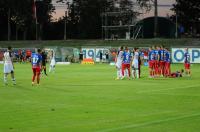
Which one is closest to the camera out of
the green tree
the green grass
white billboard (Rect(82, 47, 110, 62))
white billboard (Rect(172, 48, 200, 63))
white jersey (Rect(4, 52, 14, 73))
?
white jersey (Rect(4, 52, 14, 73))

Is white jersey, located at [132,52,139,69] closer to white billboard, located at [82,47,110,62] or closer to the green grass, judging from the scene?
the green grass

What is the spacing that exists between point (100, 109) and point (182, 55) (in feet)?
161

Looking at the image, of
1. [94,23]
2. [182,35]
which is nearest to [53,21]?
[94,23]

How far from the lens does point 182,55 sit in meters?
Result: 67.2

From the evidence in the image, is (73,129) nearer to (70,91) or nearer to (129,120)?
(129,120)

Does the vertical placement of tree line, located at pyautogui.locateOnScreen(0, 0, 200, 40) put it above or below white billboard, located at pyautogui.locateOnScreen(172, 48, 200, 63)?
above

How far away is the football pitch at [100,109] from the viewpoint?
15.3 metres

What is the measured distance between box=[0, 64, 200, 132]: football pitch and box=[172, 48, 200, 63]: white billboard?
37110mm

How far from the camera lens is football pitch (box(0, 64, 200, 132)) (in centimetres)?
1531

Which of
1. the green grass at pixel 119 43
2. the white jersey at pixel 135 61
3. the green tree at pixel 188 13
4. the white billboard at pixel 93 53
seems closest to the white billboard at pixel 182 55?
the green grass at pixel 119 43

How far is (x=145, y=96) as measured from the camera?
24.1 meters

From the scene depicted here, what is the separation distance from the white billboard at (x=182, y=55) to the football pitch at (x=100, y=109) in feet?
122

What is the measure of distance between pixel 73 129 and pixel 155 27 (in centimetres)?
6823

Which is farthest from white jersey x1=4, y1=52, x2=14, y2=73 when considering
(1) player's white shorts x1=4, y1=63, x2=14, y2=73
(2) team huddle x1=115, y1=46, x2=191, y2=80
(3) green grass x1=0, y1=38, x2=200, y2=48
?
(3) green grass x1=0, y1=38, x2=200, y2=48
